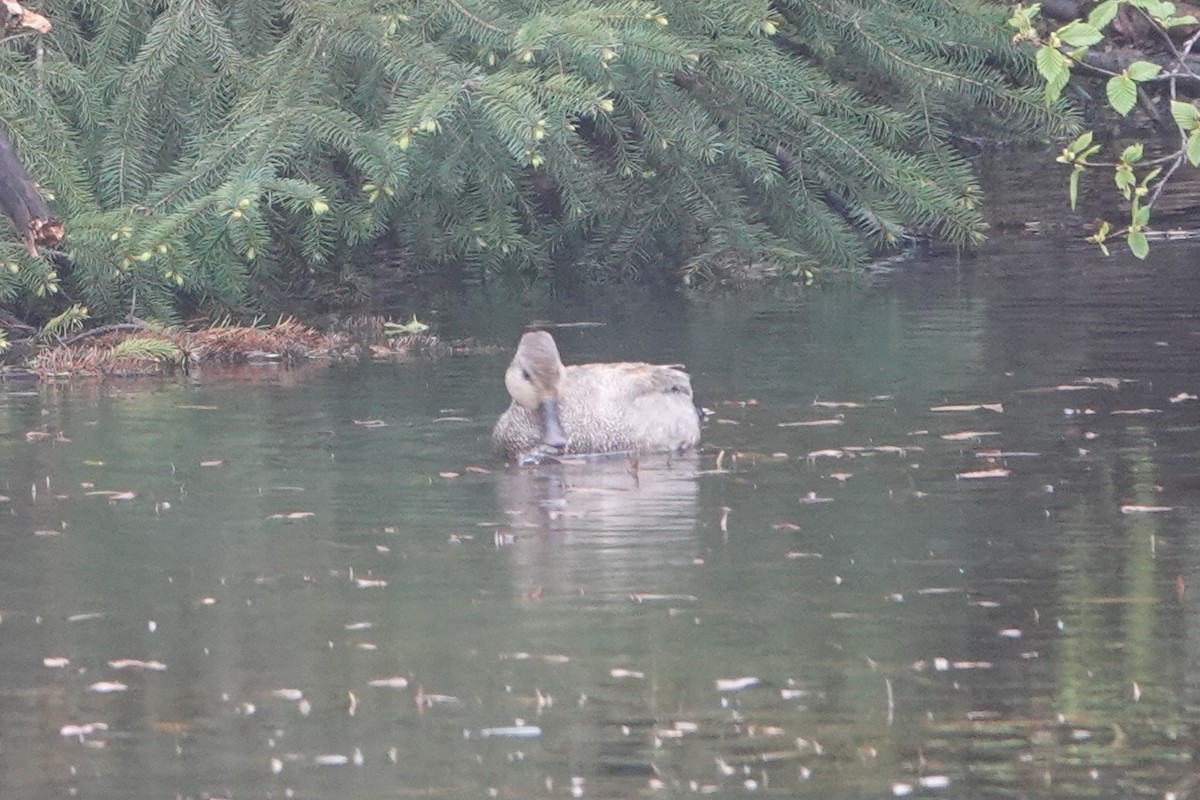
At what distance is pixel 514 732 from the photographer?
605cm

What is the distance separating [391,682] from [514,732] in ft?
2.06

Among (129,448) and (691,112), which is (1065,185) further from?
(129,448)

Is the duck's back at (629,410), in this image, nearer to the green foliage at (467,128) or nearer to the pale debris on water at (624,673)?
the green foliage at (467,128)

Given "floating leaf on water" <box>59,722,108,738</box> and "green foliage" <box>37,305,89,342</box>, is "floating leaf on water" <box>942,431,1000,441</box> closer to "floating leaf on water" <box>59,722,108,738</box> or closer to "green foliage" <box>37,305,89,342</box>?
"floating leaf on water" <box>59,722,108,738</box>

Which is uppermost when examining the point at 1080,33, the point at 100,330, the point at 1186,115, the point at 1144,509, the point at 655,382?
the point at 1080,33

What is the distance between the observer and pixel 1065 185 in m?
21.7

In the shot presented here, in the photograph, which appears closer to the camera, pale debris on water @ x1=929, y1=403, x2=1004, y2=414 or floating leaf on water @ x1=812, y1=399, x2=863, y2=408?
pale debris on water @ x1=929, y1=403, x2=1004, y2=414

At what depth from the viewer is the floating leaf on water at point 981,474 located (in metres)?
9.32

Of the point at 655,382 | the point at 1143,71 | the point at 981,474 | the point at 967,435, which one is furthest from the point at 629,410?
the point at 1143,71

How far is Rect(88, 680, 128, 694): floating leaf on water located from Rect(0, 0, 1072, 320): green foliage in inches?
233

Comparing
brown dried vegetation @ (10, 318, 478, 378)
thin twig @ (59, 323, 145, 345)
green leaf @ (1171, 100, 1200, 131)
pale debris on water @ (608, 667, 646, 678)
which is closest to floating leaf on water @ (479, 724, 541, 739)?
pale debris on water @ (608, 667, 646, 678)

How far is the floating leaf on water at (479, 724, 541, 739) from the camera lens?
237 inches

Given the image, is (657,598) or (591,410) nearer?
(657,598)

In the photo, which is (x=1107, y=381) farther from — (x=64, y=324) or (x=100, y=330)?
(x=64, y=324)
